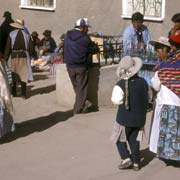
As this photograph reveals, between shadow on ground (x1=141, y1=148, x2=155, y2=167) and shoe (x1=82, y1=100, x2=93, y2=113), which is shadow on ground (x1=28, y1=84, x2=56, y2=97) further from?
shadow on ground (x1=141, y1=148, x2=155, y2=167)

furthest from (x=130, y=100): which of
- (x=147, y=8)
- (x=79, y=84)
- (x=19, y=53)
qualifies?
(x=147, y=8)

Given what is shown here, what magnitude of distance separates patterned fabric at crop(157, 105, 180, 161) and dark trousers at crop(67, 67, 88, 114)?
120 inches

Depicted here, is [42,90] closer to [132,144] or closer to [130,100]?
[132,144]

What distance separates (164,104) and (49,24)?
10699 mm

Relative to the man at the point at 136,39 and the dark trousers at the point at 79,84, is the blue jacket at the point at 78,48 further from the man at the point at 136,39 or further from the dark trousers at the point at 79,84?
the man at the point at 136,39

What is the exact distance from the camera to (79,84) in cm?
964

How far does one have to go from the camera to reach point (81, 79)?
9594mm

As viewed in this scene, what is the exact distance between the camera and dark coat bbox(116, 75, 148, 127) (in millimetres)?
6402

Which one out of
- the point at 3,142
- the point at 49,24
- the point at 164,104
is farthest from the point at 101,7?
the point at 164,104

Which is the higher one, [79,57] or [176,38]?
[176,38]

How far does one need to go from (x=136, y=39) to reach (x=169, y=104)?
3436 millimetres

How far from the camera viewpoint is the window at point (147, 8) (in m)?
13.5

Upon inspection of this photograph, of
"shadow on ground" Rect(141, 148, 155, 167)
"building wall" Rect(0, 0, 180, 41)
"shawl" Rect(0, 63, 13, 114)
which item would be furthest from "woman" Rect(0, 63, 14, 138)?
"building wall" Rect(0, 0, 180, 41)

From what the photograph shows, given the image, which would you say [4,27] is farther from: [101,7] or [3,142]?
[3,142]
